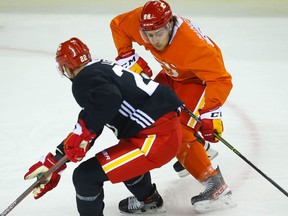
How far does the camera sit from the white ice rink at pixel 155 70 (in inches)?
126

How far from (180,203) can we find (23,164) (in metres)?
0.91

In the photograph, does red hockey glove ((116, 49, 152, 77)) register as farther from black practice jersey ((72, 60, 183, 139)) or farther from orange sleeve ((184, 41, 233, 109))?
black practice jersey ((72, 60, 183, 139))

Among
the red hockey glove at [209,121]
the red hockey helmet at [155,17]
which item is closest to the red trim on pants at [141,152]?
the red hockey glove at [209,121]

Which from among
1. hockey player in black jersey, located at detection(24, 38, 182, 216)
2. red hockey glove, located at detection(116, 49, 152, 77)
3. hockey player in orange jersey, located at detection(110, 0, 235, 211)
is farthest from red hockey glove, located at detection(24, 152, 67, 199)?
red hockey glove, located at detection(116, 49, 152, 77)

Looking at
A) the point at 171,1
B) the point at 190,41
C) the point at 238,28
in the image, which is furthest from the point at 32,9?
the point at 190,41

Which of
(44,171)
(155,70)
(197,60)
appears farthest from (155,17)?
(155,70)

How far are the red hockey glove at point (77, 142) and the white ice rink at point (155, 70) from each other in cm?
61

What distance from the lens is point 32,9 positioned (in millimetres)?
6617

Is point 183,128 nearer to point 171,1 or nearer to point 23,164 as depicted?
point 23,164

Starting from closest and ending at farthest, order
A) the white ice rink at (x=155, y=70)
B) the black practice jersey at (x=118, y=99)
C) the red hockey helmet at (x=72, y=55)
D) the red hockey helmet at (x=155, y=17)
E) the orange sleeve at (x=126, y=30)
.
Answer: the black practice jersey at (x=118, y=99), the red hockey helmet at (x=72, y=55), the red hockey helmet at (x=155, y=17), the white ice rink at (x=155, y=70), the orange sleeve at (x=126, y=30)

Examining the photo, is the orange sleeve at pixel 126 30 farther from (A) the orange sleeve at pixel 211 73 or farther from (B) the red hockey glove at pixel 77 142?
(B) the red hockey glove at pixel 77 142

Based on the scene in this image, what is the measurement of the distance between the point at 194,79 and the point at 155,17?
1.48ft

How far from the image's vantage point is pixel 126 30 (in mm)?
3479

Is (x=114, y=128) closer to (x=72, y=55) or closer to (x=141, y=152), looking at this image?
(x=141, y=152)
